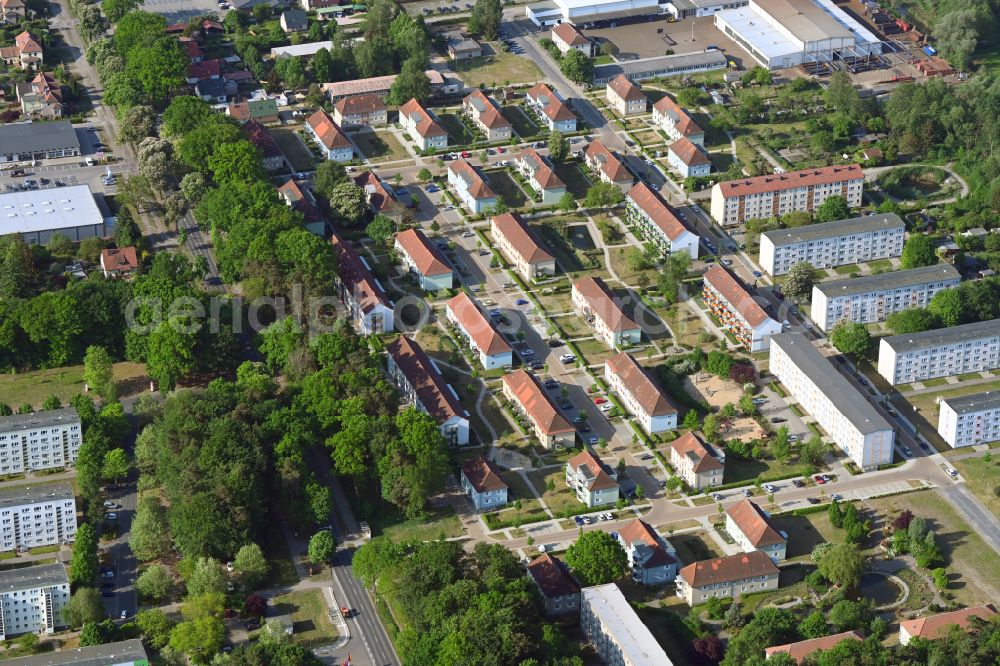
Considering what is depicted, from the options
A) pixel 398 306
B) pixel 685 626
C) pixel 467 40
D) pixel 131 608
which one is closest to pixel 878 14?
pixel 467 40

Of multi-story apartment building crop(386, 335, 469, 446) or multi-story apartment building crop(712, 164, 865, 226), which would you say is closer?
multi-story apartment building crop(386, 335, 469, 446)

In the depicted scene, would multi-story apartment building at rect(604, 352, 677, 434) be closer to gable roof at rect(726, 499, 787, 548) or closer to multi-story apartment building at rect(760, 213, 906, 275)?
gable roof at rect(726, 499, 787, 548)

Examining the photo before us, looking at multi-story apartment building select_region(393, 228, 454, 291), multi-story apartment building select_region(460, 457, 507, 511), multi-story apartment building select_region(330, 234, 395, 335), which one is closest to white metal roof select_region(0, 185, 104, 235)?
multi-story apartment building select_region(330, 234, 395, 335)

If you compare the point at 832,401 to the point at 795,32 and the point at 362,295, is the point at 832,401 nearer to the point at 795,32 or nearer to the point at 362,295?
the point at 362,295

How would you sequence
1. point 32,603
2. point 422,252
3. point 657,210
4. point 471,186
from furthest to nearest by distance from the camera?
point 471,186 < point 657,210 < point 422,252 < point 32,603

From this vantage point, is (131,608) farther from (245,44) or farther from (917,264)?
(245,44)

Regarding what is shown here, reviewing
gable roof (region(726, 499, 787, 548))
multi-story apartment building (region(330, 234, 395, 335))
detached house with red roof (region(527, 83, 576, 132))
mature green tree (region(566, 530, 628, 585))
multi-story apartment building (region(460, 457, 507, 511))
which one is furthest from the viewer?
detached house with red roof (region(527, 83, 576, 132))

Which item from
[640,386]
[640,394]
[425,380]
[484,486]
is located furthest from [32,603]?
[640,386]
